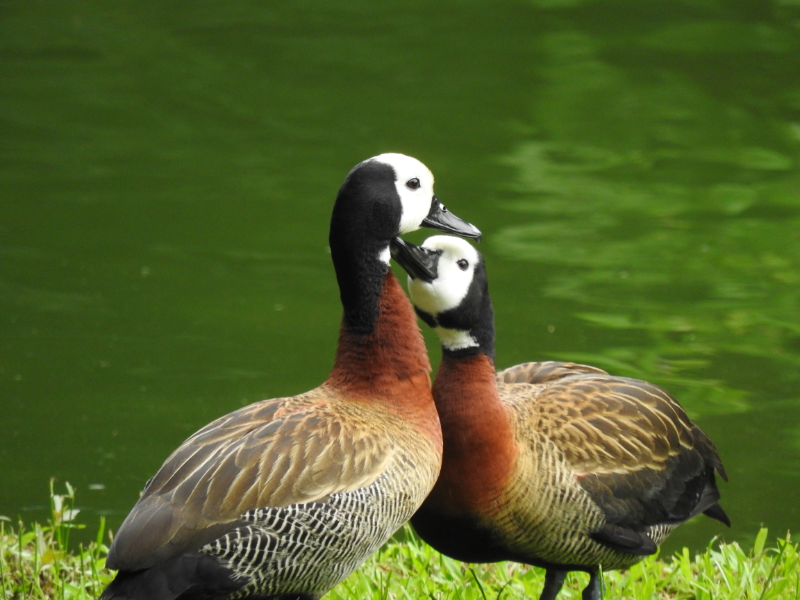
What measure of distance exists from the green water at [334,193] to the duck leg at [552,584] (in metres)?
1.94

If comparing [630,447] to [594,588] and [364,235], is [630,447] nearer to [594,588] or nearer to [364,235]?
[594,588]

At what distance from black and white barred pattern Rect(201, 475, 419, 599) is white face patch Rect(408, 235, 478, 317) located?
757 mm

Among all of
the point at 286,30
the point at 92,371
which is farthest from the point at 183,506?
the point at 286,30

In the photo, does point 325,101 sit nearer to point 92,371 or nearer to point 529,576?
point 92,371

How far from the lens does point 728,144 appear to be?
11633mm

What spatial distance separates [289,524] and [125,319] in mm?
4859

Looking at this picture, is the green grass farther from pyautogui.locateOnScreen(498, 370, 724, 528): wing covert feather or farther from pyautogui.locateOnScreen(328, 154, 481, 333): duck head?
pyautogui.locateOnScreen(328, 154, 481, 333): duck head

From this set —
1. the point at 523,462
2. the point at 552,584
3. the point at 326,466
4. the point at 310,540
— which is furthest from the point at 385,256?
the point at 552,584

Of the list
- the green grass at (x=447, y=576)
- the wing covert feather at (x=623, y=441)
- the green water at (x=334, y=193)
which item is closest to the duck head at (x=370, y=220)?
the wing covert feather at (x=623, y=441)

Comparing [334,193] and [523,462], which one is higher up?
[523,462]

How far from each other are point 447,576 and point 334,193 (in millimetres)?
5817

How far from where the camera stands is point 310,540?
13.0 ft

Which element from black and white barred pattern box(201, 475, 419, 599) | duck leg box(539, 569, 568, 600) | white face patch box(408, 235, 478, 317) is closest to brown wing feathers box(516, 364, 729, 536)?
duck leg box(539, 569, 568, 600)

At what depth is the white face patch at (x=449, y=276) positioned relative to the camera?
4.51m
